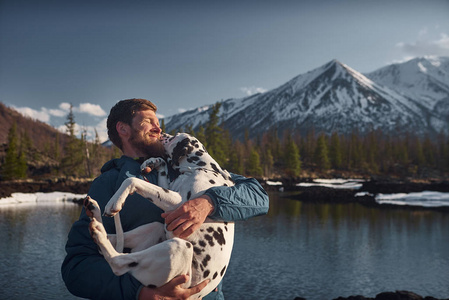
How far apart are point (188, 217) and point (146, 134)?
3.36 ft

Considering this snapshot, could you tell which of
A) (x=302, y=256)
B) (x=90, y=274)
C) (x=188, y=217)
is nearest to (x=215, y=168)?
(x=188, y=217)

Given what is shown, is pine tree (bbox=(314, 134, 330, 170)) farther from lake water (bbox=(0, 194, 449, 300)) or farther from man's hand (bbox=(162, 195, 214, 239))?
man's hand (bbox=(162, 195, 214, 239))

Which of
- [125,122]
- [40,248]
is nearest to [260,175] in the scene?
[40,248]

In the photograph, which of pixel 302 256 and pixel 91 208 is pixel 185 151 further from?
pixel 302 256

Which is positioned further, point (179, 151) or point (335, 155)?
point (335, 155)

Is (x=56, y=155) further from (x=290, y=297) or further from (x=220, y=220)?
(x=220, y=220)

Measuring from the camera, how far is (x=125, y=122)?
10.2 feet

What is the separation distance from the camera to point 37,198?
44.3 m

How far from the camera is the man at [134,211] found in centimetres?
239

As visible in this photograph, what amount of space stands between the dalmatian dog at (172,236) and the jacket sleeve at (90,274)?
22cm

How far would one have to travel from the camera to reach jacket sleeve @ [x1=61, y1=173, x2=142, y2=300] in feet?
7.95

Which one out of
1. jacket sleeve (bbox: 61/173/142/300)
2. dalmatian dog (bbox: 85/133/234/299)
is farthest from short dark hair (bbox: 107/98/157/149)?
jacket sleeve (bbox: 61/173/142/300)

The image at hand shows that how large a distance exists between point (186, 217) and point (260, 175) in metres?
85.0

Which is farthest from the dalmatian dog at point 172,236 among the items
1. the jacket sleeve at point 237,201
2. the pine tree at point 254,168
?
the pine tree at point 254,168
